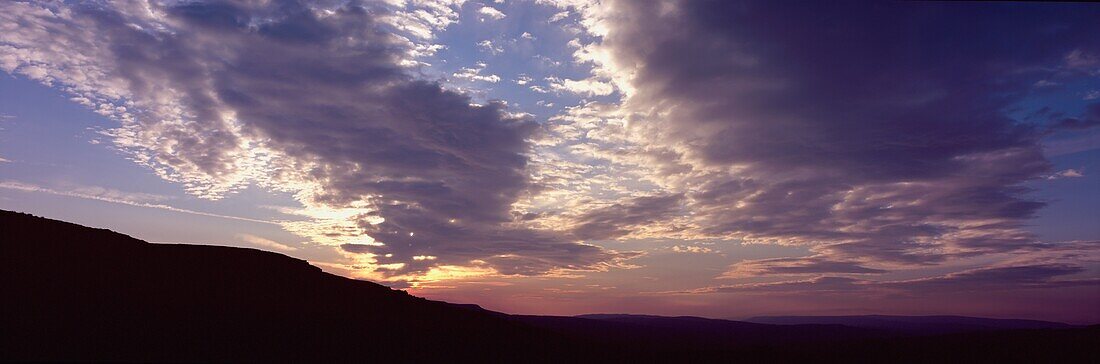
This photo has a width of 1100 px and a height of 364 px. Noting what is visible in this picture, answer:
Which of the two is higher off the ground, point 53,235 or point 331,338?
point 53,235

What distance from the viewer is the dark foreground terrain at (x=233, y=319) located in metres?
25.6

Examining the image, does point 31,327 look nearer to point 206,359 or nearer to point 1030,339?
point 206,359

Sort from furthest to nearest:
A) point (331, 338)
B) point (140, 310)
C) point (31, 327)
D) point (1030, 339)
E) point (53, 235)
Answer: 1. point (1030, 339)
2. point (53, 235)
3. point (331, 338)
4. point (140, 310)
5. point (31, 327)

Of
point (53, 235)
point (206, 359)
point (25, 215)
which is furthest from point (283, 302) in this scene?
point (25, 215)

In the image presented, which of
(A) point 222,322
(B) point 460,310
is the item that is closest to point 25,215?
(A) point 222,322

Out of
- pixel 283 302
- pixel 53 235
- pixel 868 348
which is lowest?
pixel 868 348

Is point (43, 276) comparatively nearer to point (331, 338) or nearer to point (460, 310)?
point (331, 338)

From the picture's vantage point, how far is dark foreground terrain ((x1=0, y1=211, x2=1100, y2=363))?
1009 inches

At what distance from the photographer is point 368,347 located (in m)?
32.1

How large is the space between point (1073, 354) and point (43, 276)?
239ft

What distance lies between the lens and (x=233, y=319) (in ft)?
102

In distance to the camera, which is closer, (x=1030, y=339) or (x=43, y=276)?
(x=43, y=276)

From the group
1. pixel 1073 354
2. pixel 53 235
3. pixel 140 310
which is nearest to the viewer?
pixel 140 310

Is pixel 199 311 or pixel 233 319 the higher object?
pixel 199 311
